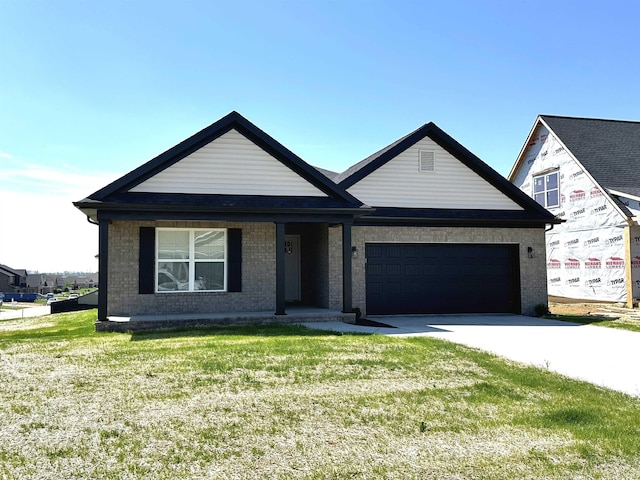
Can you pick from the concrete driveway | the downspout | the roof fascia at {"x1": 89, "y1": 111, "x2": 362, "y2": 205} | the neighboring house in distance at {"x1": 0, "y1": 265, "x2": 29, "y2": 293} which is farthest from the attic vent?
the neighboring house in distance at {"x1": 0, "y1": 265, "x2": 29, "y2": 293}

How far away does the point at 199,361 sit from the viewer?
7.64 m

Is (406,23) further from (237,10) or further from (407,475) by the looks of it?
(407,475)

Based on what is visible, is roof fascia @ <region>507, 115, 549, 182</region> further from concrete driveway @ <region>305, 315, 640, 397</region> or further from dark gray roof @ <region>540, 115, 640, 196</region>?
concrete driveway @ <region>305, 315, 640, 397</region>

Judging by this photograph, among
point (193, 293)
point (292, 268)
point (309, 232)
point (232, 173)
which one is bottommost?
point (193, 293)

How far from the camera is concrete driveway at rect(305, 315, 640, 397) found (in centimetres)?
739

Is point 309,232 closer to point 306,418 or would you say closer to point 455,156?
point 455,156

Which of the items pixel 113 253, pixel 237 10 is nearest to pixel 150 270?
pixel 113 253

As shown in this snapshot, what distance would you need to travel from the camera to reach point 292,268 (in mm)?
16484

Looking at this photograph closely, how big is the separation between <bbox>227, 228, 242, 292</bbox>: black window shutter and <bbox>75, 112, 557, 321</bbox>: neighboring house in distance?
29 mm

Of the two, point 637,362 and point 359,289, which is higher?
point 359,289

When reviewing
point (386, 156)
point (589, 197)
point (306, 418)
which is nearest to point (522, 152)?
point (589, 197)

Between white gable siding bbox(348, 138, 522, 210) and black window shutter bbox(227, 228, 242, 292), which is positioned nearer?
black window shutter bbox(227, 228, 242, 292)

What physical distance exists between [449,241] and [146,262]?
8.91 metres

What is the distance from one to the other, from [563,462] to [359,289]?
10325mm
